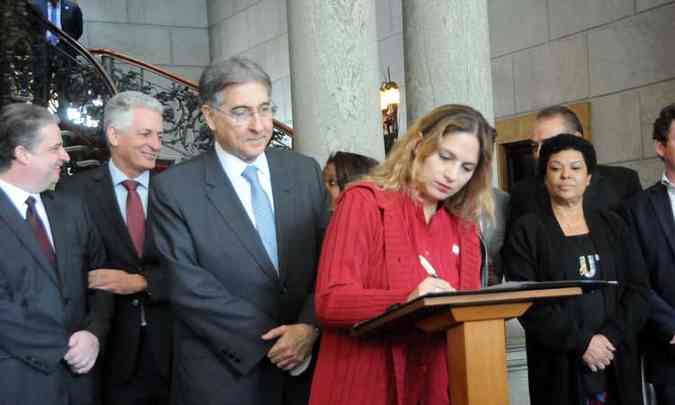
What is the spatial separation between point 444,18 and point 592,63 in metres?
3.21

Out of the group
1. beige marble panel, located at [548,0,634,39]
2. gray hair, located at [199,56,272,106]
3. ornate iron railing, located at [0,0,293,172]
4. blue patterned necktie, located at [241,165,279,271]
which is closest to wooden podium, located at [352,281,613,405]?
blue patterned necktie, located at [241,165,279,271]

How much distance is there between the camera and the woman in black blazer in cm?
340

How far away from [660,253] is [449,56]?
178 cm

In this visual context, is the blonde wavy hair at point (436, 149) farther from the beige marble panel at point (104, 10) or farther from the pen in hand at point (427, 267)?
the beige marble panel at point (104, 10)

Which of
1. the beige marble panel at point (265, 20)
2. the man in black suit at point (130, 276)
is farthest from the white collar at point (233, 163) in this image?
the beige marble panel at point (265, 20)

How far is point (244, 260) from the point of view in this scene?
2.73 m

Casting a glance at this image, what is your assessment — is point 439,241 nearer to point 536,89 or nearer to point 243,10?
point 536,89

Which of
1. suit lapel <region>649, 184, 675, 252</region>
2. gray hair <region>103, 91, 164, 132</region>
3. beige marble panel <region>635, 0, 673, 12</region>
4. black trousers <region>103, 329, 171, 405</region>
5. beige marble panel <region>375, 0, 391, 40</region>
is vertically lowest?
black trousers <region>103, 329, 171, 405</region>

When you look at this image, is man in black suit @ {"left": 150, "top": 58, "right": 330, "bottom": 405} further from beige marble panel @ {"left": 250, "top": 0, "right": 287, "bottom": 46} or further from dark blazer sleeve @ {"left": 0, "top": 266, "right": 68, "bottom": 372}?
beige marble panel @ {"left": 250, "top": 0, "right": 287, "bottom": 46}

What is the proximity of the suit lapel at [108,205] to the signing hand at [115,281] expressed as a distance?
16cm

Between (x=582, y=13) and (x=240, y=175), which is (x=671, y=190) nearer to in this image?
(x=240, y=175)

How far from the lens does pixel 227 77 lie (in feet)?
8.94

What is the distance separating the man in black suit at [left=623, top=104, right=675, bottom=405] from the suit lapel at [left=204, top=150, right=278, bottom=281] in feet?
6.03

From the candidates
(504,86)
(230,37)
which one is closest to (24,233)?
(504,86)
